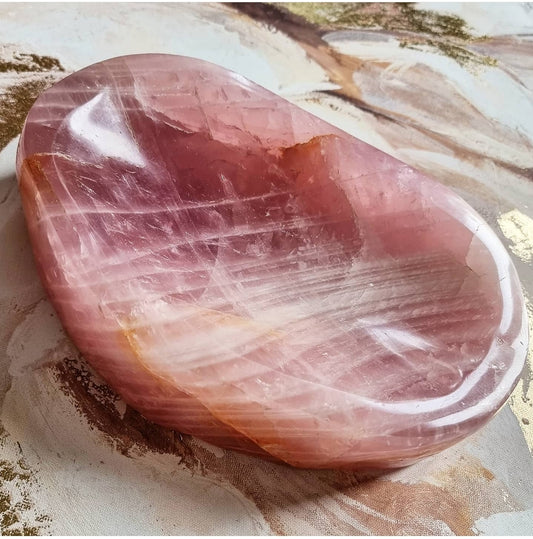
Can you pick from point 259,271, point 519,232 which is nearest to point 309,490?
point 259,271

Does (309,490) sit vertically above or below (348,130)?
below

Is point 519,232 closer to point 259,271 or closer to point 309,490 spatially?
point 259,271

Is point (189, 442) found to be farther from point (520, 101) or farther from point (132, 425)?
point (520, 101)

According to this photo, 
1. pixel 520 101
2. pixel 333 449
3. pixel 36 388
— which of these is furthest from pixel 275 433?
pixel 520 101

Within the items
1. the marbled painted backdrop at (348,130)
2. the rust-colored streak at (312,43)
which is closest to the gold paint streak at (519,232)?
the marbled painted backdrop at (348,130)

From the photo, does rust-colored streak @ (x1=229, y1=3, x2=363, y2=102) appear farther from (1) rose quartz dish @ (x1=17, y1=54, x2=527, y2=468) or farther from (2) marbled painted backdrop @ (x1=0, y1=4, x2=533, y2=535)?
(1) rose quartz dish @ (x1=17, y1=54, x2=527, y2=468)

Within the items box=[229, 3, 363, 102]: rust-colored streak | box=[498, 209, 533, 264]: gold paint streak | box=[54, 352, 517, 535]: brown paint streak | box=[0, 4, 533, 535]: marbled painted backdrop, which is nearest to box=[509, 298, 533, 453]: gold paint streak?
box=[0, 4, 533, 535]: marbled painted backdrop
